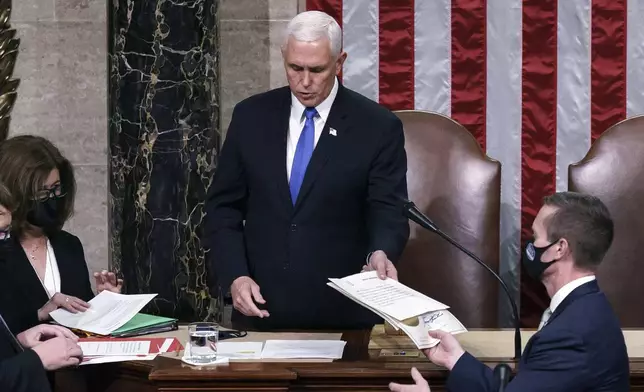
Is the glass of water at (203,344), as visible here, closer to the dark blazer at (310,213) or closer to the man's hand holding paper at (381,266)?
the man's hand holding paper at (381,266)

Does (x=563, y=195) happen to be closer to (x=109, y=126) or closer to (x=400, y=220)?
(x=400, y=220)

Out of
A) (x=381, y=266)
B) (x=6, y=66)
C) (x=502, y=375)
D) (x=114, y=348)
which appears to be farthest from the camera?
(x=6, y=66)

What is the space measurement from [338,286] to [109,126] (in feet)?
8.01

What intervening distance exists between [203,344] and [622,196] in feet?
8.73

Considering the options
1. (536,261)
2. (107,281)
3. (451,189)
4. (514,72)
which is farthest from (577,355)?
(514,72)

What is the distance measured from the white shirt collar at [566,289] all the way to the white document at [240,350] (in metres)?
0.93

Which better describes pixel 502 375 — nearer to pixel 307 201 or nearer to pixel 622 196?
pixel 307 201

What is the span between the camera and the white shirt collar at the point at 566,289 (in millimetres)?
3230

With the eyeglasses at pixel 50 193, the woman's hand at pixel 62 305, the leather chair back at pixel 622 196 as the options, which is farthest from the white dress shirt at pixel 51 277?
the leather chair back at pixel 622 196

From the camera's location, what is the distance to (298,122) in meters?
4.27

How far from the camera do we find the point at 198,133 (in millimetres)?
5469

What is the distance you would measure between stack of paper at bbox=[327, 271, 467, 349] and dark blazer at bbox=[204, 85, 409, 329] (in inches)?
24.5

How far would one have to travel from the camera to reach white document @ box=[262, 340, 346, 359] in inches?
139

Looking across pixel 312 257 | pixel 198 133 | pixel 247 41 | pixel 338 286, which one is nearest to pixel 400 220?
pixel 312 257
